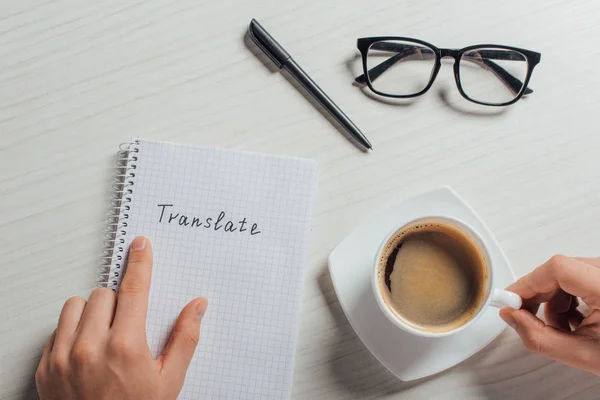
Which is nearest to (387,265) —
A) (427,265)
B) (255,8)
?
(427,265)

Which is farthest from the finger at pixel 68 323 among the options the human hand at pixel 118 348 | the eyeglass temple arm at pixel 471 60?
the eyeglass temple arm at pixel 471 60

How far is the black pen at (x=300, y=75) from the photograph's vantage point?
860mm

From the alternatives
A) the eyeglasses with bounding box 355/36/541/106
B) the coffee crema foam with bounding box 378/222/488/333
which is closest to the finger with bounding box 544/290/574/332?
the coffee crema foam with bounding box 378/222/488/333

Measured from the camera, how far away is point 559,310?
2.66 ft

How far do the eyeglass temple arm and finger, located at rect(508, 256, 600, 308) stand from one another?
0.28 metres

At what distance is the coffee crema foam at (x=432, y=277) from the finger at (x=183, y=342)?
266 mm

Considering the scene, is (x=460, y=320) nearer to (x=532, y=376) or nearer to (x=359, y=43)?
(x=532, y=376)

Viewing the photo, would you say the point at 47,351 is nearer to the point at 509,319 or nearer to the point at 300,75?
the point at 300,75

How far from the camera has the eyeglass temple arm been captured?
874 mm

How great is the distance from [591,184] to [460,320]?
0.30 m

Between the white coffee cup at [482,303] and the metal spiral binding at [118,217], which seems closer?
the white coffee cup at [482,303]

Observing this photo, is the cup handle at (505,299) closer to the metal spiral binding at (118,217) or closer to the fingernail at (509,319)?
the fingernail at (509,319)

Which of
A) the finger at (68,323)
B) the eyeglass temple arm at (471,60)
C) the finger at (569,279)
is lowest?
the finger at (569,279)

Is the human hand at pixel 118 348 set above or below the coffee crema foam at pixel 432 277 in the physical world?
above
